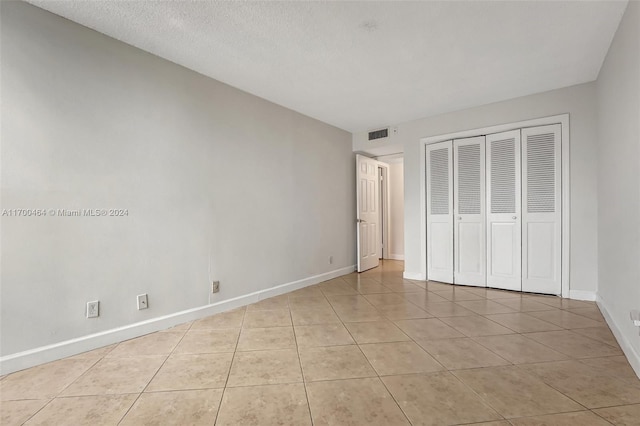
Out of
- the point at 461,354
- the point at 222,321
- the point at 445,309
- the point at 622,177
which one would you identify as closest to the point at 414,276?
the point at 445,309

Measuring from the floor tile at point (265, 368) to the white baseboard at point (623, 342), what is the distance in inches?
86.5

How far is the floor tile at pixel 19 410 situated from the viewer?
1.58 metres

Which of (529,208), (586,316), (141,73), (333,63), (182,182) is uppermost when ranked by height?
(333,63)

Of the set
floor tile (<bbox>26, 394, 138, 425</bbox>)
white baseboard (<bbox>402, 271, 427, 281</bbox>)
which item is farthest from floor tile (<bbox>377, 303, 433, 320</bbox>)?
floor tile (<bbox>26, 394, 138, 425</bbox>)

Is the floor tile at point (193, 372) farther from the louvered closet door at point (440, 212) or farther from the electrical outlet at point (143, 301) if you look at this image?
the louvered closet door at point (440, 212)

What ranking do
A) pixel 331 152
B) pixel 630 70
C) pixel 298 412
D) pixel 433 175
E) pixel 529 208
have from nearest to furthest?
pixel 298 412
pixel 630 70
pixel 529 208
pixel 433 175
pixel 331 152

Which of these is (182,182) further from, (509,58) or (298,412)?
(509,58)

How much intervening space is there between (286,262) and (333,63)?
100 inches

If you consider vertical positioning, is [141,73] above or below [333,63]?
below

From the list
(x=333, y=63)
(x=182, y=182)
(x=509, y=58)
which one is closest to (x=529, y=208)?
(x=509, y=58)

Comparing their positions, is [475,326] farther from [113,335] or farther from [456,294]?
[113,335]

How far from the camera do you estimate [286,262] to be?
4184 millimetres

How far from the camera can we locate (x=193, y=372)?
2051mm

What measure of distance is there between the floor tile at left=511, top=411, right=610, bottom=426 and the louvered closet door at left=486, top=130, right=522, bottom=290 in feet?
9.21
